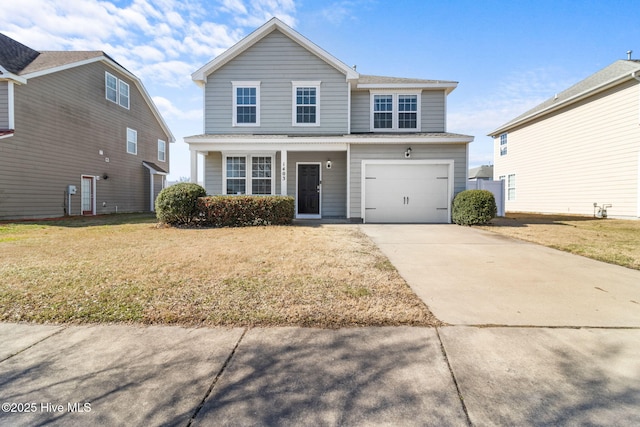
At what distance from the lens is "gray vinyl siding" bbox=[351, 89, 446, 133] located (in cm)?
1252

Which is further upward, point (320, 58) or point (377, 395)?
point (320, 58)

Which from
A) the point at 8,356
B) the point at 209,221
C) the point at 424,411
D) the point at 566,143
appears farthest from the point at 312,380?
the point at 566,143

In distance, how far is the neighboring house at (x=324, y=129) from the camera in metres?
11.0

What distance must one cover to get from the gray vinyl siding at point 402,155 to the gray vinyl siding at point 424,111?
1922 millimetres

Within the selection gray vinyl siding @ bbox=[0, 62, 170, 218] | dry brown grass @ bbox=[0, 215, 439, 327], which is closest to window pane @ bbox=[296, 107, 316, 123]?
dry brown grass @ bbox=[0, 215, 439, 327]

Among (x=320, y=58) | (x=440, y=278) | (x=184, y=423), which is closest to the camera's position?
(x=184, y=423)

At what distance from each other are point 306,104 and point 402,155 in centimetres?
442

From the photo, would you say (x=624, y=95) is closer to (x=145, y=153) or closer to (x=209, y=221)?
(x=209, y=221)

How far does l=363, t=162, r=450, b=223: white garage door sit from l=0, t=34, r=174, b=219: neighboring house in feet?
43.8

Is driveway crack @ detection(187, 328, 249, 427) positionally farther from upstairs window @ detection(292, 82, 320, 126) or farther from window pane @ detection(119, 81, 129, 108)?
window pane @ detection(119, 81, 129, 108)

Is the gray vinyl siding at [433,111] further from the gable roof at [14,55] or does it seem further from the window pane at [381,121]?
the gable roof at [14,55]

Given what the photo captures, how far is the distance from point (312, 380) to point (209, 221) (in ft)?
27.4

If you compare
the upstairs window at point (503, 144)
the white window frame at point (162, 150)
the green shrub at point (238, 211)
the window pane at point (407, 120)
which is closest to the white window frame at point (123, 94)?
the white window frame at point (162, 150)

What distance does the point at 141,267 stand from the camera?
4359 millimetres
